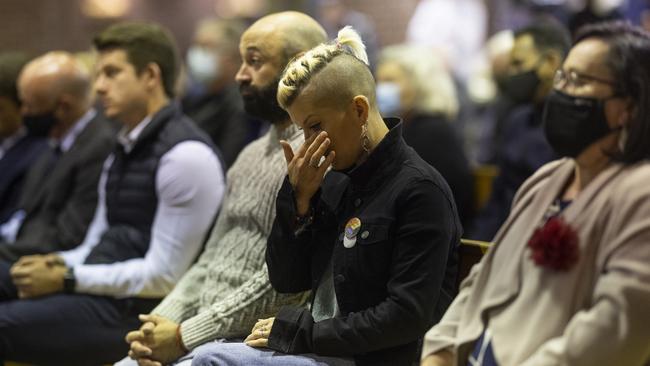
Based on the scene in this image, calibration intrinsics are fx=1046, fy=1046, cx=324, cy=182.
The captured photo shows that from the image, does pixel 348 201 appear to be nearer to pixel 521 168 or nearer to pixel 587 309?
pixel 587 309

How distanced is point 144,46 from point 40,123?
1146 mm

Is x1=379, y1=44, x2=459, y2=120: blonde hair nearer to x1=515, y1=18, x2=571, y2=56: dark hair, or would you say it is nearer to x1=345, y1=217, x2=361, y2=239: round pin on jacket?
x1=515, y1=18, x2=571, y2=56: dark hair

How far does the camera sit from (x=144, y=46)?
13.5 feet

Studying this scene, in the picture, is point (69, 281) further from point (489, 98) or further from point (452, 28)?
point (452, 28)

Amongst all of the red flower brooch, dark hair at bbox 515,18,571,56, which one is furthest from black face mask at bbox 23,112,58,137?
the red flower brooch

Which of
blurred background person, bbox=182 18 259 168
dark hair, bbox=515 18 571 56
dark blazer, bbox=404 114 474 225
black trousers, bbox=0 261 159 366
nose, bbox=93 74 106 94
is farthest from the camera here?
blurred background person, bbox=182 18 259 168

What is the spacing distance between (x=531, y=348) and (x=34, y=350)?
2.20 meters

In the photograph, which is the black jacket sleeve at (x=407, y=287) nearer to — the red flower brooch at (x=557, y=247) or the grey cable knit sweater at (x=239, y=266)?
the red flower brooch at (x=557, y=247)

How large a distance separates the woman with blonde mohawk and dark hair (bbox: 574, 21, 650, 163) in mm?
556

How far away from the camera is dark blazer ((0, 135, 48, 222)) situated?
5.12 m

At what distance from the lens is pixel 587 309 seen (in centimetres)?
220

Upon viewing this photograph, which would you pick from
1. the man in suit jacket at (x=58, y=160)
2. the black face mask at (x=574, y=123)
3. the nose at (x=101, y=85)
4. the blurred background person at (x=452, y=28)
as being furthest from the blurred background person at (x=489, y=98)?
the black face mask at (x=574, y=123)

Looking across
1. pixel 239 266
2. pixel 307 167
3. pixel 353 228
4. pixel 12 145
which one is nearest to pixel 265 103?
pixel 239 266

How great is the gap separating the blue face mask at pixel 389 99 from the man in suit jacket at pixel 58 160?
160cm
